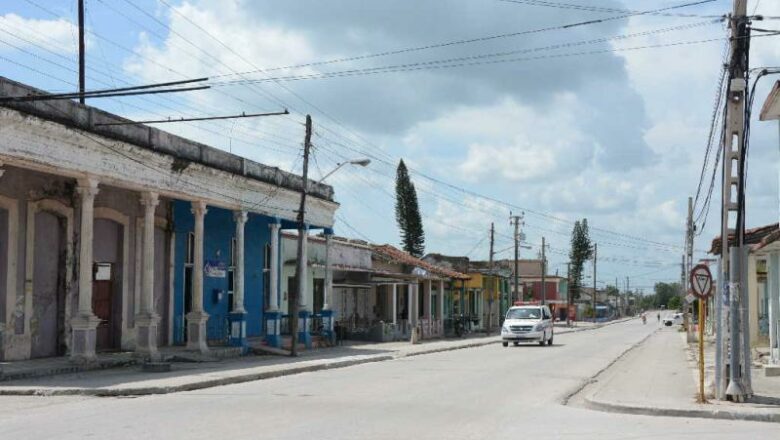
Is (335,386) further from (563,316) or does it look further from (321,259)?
(563,316)

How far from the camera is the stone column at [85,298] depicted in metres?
21.0

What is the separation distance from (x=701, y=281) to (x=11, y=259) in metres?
15.8

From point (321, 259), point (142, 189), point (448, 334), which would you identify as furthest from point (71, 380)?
point (448, 334)

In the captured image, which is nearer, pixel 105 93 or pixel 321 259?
pixel 105 93

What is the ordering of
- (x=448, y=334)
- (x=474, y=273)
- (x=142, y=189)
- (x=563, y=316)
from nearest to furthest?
(x=142, y=189) → (x=448, y=334) → (x=474, y=273) → (x=563, y=316)

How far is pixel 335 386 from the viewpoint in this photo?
1816cm

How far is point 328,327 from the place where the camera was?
35.8m

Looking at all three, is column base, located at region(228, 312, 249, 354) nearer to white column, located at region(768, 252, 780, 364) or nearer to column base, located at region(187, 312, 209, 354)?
column base, located at region(187, 312, 209, 354)

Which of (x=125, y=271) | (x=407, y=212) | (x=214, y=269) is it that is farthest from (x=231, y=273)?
(x=407, y=212)

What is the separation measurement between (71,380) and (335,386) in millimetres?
5560

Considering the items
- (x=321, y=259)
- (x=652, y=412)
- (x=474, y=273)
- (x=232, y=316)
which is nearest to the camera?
(x=652, y=412)

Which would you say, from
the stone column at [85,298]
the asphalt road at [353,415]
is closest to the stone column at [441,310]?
the asphalt road at [353,415]

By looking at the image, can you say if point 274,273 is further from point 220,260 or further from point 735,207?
point 735,207

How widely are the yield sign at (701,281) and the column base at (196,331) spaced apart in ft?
51.0
